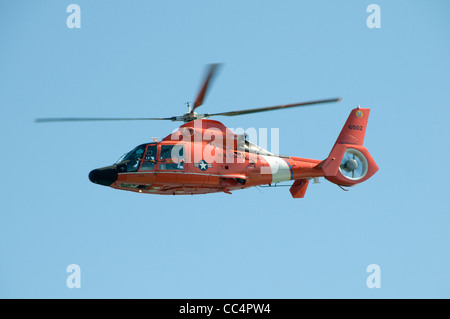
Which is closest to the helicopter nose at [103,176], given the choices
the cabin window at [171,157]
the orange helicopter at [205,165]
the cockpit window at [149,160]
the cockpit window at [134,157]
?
the orange helicopter at [205,165]

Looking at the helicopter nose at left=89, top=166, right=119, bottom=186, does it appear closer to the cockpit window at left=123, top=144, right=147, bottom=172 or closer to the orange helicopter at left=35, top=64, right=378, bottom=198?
the orange helicopter at left=35, top=64, right=378, bottom=198

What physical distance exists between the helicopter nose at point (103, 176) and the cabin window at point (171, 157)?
1.71 metres

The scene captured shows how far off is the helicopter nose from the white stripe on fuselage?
586 centimetres

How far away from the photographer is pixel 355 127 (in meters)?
32.6

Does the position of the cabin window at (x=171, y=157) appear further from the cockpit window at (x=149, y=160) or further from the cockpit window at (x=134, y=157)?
the cockpit window at (x=134, y=157)

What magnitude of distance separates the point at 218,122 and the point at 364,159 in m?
6.68

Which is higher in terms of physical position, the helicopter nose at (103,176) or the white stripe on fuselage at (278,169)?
the white stripe on fuselage at (278,169)

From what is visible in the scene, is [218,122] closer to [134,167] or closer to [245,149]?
[245,149]

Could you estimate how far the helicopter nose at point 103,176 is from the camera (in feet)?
91.1

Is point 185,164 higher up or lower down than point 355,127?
lower down

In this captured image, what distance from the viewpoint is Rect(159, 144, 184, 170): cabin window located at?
28.0 metres

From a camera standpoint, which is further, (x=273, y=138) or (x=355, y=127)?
(x=355, y=127)

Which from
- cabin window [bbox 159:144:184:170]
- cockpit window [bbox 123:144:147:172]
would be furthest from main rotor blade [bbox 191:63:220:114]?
cockpit window [bbox 123:144:147:172]

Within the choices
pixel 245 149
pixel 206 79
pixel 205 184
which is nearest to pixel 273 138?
pixel 245 149
